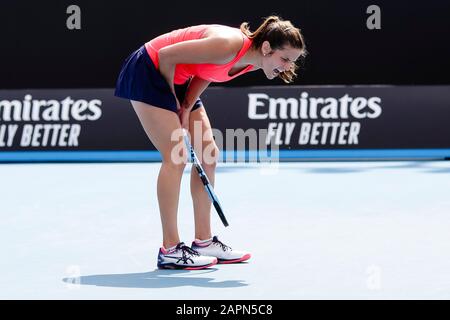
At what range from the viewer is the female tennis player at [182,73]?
4.47 meters

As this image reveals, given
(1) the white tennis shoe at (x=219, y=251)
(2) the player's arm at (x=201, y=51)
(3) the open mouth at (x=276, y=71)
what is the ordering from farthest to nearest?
(1) the white tennis shoe at (x=219, y=251)
(3) the open mouth at (x=276, y=71)
(2) the player's arm at (x=201, y=51)

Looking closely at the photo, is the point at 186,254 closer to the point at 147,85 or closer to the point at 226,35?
the point at 147,85

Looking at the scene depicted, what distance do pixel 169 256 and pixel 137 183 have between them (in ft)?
12.8

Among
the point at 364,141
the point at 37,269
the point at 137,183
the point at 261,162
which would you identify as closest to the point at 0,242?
the point at 37,269

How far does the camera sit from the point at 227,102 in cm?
1066

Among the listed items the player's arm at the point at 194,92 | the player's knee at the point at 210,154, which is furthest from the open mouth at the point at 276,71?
the player's knee at the point at 210,154

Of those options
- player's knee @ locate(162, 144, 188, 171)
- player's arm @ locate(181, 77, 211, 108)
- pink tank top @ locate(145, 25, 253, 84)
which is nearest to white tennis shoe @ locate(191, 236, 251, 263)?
player's knee @ locate(162, 144, 188, 171)

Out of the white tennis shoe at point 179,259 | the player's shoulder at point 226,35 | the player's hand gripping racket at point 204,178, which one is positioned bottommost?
the white tennis shoe at point 179,259

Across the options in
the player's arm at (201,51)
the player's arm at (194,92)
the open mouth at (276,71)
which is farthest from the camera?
the player's arm at (194,92)

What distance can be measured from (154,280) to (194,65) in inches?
43.6

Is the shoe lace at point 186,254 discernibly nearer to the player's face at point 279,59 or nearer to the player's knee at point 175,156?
the player's knee at point 175,156

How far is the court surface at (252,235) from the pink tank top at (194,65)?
1013 millimetres

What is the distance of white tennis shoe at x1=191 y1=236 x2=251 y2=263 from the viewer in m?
4.87
